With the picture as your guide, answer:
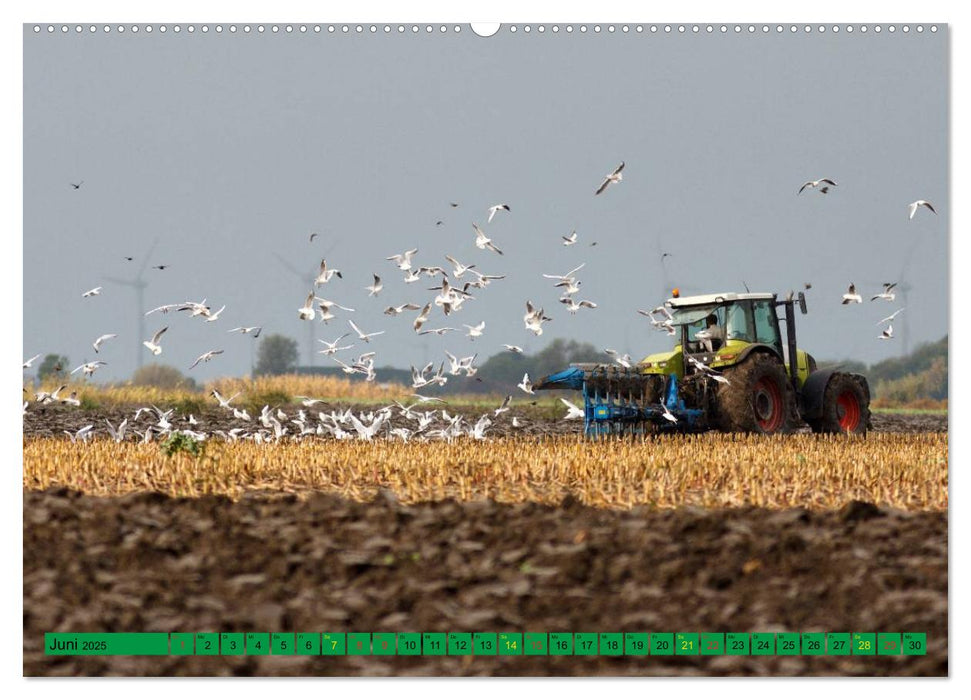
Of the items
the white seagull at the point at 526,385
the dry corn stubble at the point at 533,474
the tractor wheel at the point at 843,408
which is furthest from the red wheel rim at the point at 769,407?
the white seagull at the point at 526,385

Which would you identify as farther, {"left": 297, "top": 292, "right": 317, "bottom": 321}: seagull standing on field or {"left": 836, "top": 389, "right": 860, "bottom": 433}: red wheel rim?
{"left": 836, "top": 389, "right": 860, "bottom": 433}: red wheel rim

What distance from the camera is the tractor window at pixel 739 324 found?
54.4 feet

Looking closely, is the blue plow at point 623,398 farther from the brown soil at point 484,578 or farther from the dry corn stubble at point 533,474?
the brown soil at point 484,578

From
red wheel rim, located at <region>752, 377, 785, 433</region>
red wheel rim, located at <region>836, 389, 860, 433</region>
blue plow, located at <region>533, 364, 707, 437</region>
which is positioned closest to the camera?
blue plow, located at <region>533, 364, 707, 437</region>

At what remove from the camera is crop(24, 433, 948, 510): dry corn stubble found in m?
9.08

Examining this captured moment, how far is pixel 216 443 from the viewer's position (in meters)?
12.6

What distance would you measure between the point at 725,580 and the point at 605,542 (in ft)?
2.96

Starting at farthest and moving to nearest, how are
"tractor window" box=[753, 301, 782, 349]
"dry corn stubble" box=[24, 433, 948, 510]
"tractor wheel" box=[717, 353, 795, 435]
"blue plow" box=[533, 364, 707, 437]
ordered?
"tractor window" box=[753, 301, 782, 349]
"tractor wheel" box=[717, 353, 795, 435]
"blue plow" box=[533, 364, 707, 437]
"dry corn stubble" box=[24, 433, 948, 510]

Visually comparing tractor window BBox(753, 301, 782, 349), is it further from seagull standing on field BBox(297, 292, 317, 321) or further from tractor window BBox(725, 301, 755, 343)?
seagull standing on field BBox(297, 292, 317, 321)

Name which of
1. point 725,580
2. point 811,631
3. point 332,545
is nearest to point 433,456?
point 332,545

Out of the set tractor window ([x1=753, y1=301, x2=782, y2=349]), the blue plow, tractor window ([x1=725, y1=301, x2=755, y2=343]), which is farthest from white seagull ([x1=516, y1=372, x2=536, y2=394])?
tractor window ([x1=753, y1=301, x2=782, y2=349])

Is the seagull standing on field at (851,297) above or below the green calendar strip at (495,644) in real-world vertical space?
above

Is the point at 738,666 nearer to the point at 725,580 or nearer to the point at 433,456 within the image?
the point at 725,580

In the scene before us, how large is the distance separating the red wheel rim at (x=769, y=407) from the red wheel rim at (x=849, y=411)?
176 centimetres
